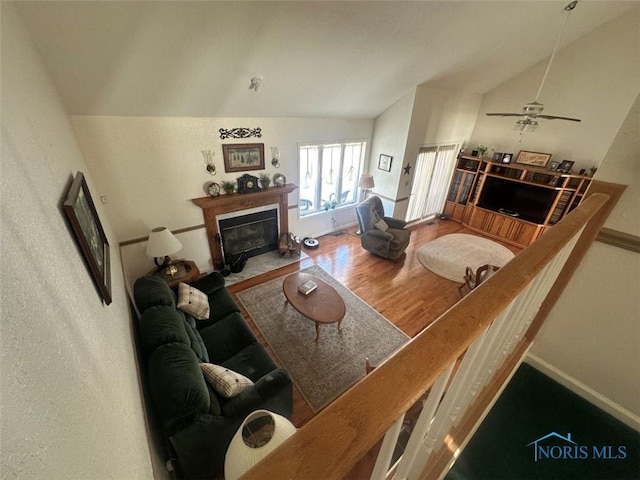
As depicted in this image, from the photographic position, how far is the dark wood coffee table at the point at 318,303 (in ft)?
9.58

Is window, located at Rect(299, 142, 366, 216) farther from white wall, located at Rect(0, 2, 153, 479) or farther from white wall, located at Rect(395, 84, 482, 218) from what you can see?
white wall, located at Rect(0, 2, 153, 479)

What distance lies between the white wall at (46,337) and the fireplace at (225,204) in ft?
7.86

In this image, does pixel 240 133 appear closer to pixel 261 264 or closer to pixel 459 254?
pixel 261 264

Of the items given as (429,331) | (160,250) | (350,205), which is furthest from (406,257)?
(429,331)

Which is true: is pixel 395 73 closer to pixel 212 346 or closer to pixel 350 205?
pixel 350 205

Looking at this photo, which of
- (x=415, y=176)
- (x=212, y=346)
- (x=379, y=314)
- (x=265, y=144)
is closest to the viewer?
(x=212, y=346)

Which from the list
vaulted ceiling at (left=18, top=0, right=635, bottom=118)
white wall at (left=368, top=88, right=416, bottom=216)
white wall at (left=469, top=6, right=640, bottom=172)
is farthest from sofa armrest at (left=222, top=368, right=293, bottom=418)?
white wall at (left=469, top=6, right=640, bottom=172)

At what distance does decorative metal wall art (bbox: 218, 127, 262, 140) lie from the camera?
355cm

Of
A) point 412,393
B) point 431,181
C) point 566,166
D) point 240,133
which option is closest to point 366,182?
point 431,181

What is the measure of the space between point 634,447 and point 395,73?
4.23 meters

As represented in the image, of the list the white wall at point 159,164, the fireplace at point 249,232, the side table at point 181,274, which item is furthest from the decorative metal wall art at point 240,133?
the side table at point 181,274

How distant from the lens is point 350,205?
571 cm

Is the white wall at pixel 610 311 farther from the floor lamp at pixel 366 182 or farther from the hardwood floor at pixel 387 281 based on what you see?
the floor lamp at pixel 366 182

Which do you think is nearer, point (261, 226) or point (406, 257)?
point (261, 226)
